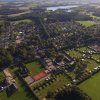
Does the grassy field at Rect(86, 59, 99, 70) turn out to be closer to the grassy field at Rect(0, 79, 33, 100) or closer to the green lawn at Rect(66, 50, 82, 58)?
the green lawn at Rect(66, 50, 82, 58)

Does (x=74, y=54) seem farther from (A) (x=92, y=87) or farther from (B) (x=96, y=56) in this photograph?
(A) (x=92, y=87)

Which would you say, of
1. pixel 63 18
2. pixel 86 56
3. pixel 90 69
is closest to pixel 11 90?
pixel 90 69

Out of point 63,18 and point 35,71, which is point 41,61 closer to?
point 35,71

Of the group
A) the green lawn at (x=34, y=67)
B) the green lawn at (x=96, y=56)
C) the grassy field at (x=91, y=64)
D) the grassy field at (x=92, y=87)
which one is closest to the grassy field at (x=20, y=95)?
the green lawn at (x=34, y=67)

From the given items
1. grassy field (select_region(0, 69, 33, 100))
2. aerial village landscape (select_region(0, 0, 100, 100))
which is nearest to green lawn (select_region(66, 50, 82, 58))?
aerial village landscape (select_region(0, 0, 100, 100))

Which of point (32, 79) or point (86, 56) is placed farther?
point (86, 56)

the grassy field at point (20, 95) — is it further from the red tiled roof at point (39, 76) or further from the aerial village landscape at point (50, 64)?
the red tiled roof at point (39, 76)
